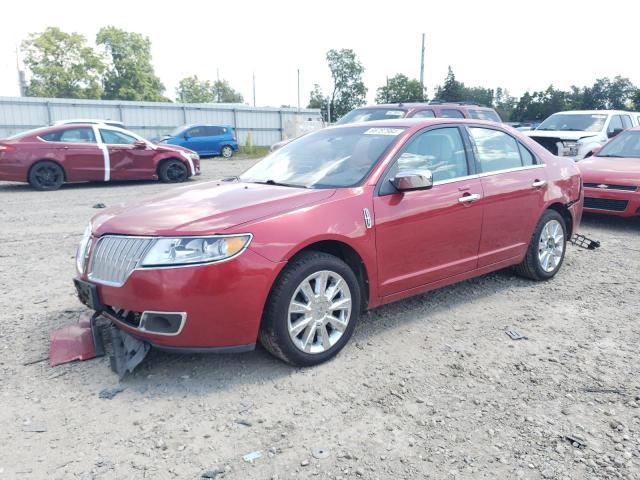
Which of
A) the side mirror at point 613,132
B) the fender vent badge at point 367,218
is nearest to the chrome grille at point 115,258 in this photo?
the fender vent badge at point 367,218

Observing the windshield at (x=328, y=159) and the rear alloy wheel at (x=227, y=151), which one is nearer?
the windshield at (x=328, y=159)

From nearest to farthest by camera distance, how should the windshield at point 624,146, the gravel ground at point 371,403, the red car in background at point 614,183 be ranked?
1. the gravel ground at point 371,403
2. the red car in background at point 614,183
3. the windshield at point 624,146

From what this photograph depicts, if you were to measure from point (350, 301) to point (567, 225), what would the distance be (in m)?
3.12

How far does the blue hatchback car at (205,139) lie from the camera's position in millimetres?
22688

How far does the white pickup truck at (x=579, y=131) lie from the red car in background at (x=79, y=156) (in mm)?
8949

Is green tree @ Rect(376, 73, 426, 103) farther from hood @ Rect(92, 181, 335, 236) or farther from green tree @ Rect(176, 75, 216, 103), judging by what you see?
hood @ Rect(92, 181, 335, 236)

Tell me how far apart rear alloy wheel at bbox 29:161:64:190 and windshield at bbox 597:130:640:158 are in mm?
11019

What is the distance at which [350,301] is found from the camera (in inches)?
144

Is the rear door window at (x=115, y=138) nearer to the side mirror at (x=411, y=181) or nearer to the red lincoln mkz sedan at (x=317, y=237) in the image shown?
the red lincoln mkz sedan at (x=317, y=237)

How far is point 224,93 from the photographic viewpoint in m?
101

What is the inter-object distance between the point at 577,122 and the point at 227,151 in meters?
15.6

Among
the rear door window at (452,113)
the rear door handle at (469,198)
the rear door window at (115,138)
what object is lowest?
the rear door handle at (469,198)

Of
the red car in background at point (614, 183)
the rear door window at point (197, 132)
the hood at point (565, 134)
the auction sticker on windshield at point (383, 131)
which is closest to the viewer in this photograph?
the auction sticker on windshield at point (383, 131)

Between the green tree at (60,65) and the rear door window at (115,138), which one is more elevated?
the green tree at (60,65)
